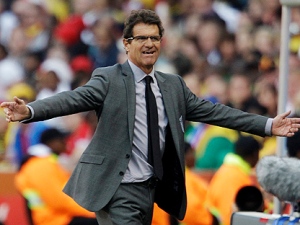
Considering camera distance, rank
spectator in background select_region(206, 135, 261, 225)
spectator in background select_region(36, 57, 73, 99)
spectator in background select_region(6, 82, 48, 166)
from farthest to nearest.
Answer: spectator in background select_region(36, 57, 73, 99) → spectator in background select_region(6, 82, 48, 166) → spectator in background select_region(206, 135, 261, 225)

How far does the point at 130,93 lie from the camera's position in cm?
530

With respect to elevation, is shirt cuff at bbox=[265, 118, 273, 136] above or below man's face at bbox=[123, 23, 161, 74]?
below

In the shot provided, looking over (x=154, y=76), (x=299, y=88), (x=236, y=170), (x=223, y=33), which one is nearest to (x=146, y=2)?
(x=223, y=33)

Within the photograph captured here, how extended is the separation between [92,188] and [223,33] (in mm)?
7025

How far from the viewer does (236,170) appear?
7.91m

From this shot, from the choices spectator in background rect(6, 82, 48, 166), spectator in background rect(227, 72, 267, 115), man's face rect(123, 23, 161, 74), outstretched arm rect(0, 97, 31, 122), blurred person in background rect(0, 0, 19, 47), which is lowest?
spectator in background rect(6, 82, 48, 166)

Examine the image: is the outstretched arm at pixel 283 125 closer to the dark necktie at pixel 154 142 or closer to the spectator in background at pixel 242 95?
the dark necktie at pixel 154 142

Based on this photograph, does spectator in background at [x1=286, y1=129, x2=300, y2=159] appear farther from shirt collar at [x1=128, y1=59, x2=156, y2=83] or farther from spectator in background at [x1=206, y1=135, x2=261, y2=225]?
shirt collar at [x1=128, y1=59, x2=156, y2=83]

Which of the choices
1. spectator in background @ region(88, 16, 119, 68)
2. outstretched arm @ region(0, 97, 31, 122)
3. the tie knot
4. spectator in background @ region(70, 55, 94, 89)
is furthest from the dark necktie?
spectator in background @ region(88, 16, 119, 68)

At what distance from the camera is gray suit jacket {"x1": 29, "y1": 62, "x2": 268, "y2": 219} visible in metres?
5.17

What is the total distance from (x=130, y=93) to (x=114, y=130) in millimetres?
239

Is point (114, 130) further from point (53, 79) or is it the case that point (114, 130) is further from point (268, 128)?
point (53, 79)

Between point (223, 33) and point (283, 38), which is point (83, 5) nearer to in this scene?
point (223, 33)

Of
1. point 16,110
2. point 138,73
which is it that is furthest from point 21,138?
point 16,110
